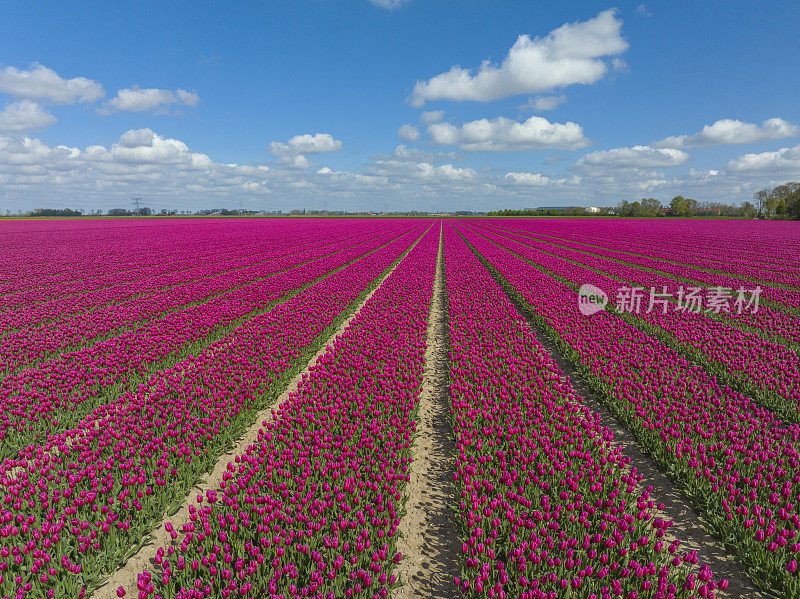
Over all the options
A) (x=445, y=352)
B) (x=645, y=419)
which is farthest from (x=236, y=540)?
(x=445, y=352)

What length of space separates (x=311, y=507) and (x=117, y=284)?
20.2 metres

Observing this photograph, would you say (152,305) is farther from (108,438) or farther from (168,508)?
(168,508)

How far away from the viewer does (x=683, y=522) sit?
4965 millimetres

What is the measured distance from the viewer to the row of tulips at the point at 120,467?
4.11m

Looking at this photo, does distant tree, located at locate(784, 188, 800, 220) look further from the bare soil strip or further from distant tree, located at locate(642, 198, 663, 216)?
the bare soil strip

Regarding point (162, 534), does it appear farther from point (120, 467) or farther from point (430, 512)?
point (430, 512)

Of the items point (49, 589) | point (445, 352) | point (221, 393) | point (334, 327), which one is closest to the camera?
point (49, 589)

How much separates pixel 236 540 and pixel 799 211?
5707 inches

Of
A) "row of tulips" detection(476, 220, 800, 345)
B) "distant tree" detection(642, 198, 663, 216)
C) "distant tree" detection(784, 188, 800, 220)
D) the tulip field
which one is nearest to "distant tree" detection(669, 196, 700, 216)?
"distant tree" detection(642, 198, 663, 216)

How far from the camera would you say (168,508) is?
16.8 feet

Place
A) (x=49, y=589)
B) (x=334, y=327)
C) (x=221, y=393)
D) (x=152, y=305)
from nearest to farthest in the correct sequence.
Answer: (x=49, y=589)
(x=221, y=393)
(x=334, y=327)
(x=152, y=305)

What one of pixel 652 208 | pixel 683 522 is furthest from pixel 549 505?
pixel 652 208

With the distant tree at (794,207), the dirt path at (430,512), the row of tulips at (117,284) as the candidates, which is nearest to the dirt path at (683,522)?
the dirt path at (430,512)

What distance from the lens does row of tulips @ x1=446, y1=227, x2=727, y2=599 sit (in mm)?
3830
